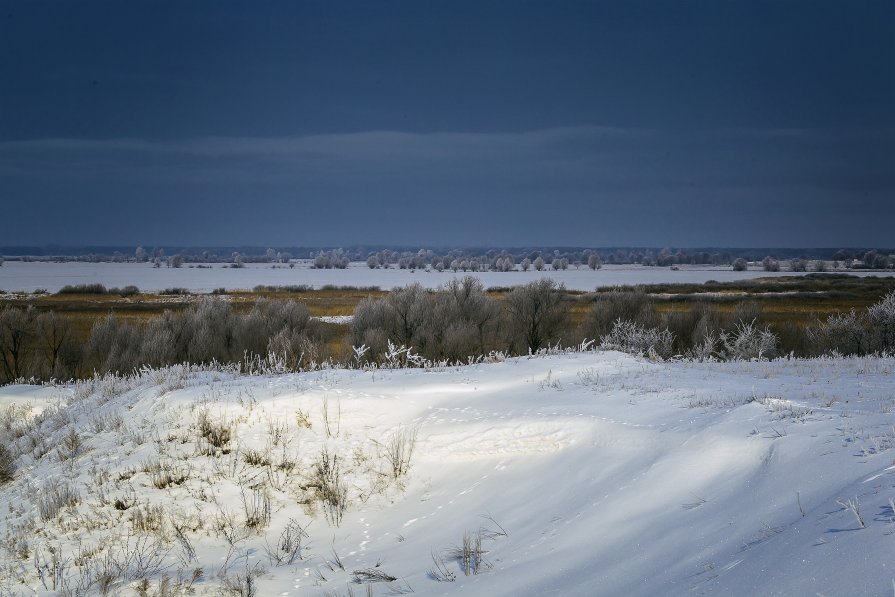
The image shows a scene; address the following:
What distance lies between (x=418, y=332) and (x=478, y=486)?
2927cm

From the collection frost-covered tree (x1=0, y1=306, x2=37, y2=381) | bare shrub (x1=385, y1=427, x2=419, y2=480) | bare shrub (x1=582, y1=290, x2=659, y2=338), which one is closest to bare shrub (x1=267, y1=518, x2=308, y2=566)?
bare shrub (x1=385, y1=427, x2=419, y2=480)

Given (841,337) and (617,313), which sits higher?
(617,313)

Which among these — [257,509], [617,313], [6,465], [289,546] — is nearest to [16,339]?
[6,465]

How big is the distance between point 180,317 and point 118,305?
128 ft

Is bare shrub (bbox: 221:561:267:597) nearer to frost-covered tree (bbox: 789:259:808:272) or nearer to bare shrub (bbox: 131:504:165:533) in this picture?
bare shrub (bbox: 131:504:165:533)

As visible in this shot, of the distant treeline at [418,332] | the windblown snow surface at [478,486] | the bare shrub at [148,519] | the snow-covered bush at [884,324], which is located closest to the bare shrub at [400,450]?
the windblown snow surface at [478,486]

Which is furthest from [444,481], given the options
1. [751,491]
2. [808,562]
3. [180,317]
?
[180,317]

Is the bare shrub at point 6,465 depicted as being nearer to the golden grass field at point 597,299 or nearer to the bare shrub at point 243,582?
the bare shrub at point 243,582

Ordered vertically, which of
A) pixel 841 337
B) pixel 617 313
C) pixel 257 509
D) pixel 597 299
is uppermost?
pixel 597 299

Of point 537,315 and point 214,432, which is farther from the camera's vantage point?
point 537,315

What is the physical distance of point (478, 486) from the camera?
27.8 ft

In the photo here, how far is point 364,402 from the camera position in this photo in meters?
11.0

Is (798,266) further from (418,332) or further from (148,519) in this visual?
(148,519)

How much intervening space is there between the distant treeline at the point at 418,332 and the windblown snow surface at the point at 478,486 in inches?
721
